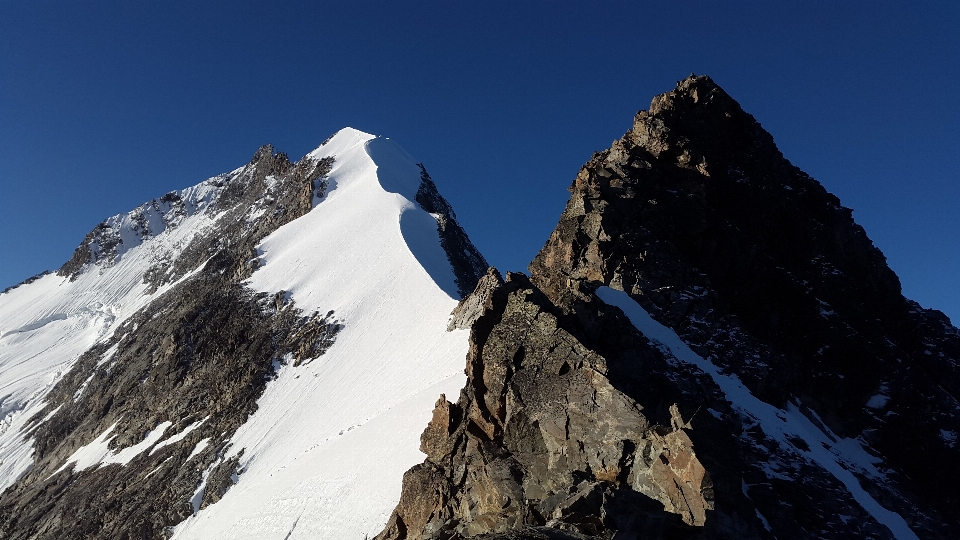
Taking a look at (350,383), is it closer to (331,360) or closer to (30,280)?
(331,360)

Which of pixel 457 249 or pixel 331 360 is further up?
pixel 457 249

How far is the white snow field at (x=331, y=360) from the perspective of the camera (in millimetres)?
26078

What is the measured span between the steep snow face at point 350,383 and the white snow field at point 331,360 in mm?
102

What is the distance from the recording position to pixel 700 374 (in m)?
22.0

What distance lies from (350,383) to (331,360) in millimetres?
4209

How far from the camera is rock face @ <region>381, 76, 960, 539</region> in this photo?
15608mm

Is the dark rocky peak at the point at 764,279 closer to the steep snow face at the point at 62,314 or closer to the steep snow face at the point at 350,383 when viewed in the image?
the steep snow face at the point at 350,383

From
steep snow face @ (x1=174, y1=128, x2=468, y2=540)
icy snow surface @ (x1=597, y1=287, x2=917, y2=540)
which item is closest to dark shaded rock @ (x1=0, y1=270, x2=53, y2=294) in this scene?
steep snow face @ (x1=174, y1=128, x2=468, y2=540)

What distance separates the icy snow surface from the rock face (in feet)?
0.51

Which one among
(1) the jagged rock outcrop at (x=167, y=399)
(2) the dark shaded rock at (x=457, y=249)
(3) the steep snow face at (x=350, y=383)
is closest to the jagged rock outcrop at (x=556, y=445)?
(3) the steep snow face at (x=350, y=383)

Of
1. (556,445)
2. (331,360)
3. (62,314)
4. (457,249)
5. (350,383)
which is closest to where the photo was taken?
(556,445)

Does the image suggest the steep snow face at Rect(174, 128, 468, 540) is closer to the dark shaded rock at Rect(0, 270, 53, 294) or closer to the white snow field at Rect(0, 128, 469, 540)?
the white snow field at Rect(0, 128, 469, 540)

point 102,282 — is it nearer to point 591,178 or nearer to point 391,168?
point 391,168

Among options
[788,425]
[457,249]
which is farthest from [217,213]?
[788,425]
